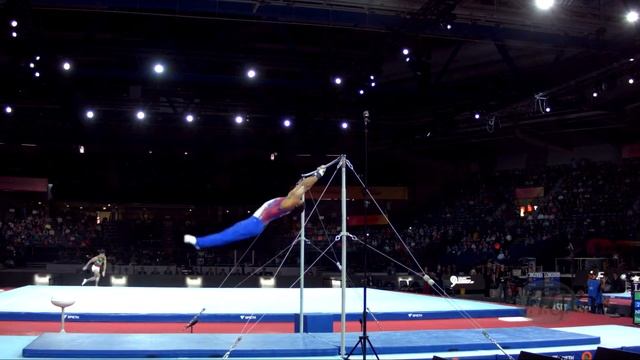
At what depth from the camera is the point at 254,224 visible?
5840mm

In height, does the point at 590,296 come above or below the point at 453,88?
below

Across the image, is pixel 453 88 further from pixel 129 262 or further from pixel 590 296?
pixel 129 262

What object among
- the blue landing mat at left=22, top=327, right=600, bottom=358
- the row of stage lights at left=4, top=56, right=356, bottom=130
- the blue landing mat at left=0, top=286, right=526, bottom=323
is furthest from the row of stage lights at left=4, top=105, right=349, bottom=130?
the blue landing mat at left=22, top=327, right=600, bottom=358

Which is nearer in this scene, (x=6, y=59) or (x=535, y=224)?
(x=6, y=59)

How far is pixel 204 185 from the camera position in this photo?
33.0 m

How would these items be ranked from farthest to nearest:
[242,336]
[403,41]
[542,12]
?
[403,41] → [542,12] → [242,336]

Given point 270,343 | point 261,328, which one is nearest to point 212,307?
point 261,328

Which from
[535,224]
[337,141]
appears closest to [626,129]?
[535,224]

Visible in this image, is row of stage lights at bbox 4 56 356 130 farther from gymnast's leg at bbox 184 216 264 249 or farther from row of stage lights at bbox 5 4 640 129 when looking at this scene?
gymnast's leg at bbox 184 216 264 249

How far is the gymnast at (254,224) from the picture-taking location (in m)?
5.52

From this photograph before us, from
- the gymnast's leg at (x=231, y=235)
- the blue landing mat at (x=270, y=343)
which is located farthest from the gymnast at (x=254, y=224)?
the blue landing mat at (x=270, y=343)

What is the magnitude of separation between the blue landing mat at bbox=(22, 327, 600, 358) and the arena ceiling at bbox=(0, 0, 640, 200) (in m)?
7.61

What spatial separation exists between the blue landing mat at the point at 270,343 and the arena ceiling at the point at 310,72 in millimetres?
7612

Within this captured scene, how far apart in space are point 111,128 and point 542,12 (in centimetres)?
1786
